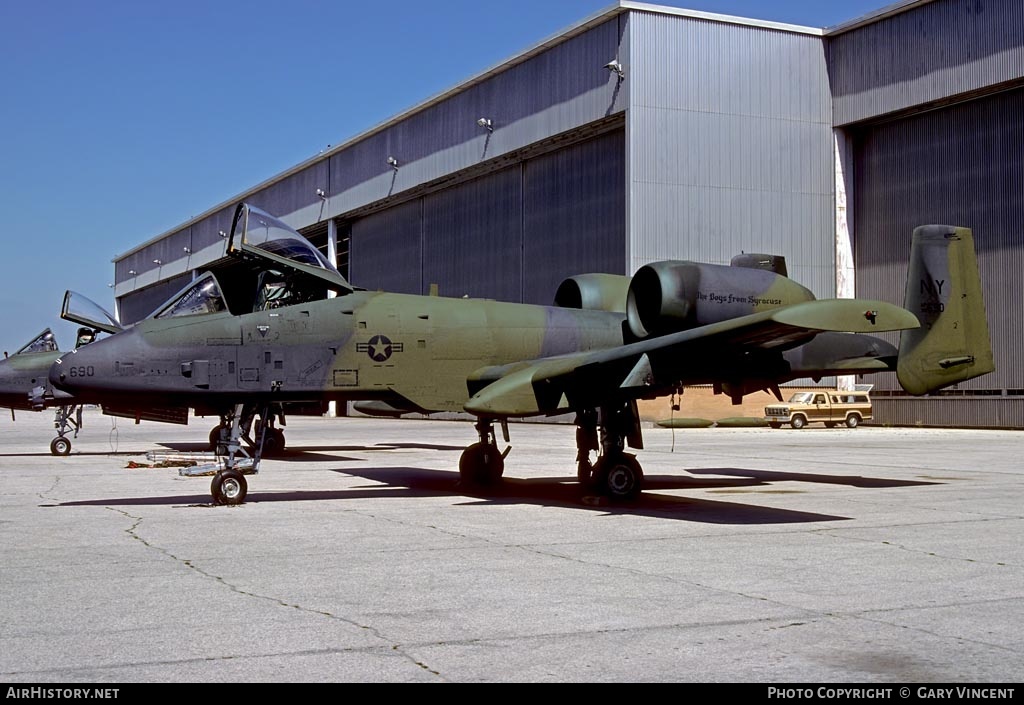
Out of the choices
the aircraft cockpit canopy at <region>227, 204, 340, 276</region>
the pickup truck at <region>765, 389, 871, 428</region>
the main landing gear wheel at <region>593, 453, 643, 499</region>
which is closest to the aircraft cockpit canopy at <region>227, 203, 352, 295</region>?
the aircraft cockpit canopy at <region>227, 204, 340, 276</region>

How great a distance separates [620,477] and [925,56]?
35190 mm

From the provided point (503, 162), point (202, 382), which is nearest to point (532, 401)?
point (202, 382)

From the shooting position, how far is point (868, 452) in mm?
23875

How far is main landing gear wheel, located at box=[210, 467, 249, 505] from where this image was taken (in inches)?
493

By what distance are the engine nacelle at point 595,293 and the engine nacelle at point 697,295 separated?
7.13 ft

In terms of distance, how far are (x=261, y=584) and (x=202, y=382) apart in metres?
5.69

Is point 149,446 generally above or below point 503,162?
below

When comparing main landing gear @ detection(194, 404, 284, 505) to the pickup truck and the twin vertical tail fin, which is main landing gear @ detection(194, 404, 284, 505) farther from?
the pickup truck

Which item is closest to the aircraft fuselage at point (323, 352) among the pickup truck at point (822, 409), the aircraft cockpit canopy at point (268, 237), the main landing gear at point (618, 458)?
the aircraft cockpit canopy at point (268, 237)

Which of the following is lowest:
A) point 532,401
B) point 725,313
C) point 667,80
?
point 532,401

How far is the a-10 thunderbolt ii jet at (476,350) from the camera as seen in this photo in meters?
12.4

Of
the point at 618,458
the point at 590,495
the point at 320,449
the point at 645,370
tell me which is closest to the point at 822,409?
the point at 320,449

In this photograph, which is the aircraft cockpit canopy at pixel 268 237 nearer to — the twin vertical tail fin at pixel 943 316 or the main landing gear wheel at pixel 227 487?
the main landing gear wheel at pixel 227 487
